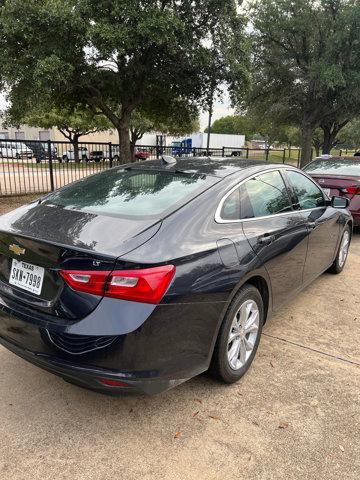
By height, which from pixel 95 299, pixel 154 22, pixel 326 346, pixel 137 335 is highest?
pixel 154 22

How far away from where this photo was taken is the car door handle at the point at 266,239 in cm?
316

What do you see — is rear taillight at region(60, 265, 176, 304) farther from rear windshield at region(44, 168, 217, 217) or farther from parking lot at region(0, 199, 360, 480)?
parking lot at region(0, 199, 360, 480)

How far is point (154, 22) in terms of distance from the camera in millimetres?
9320

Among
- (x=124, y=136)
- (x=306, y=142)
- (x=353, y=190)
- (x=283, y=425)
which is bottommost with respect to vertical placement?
(x=283, y=425)

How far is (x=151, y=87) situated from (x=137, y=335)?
11.8m

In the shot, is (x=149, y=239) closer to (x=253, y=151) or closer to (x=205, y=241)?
(x=205, y=241)

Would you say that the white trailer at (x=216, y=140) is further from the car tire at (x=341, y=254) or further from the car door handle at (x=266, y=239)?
the car door handle at (x=266, y=239)

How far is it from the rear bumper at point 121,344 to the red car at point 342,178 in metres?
5.77

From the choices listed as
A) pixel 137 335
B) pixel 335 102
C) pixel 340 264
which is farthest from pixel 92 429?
pixel 335 102

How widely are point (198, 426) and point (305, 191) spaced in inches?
104

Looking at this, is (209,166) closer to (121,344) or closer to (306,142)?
(121,344)

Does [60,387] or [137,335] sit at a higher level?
[137,335]

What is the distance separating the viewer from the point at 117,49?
9.77m

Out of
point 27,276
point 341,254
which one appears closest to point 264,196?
point 27,276
